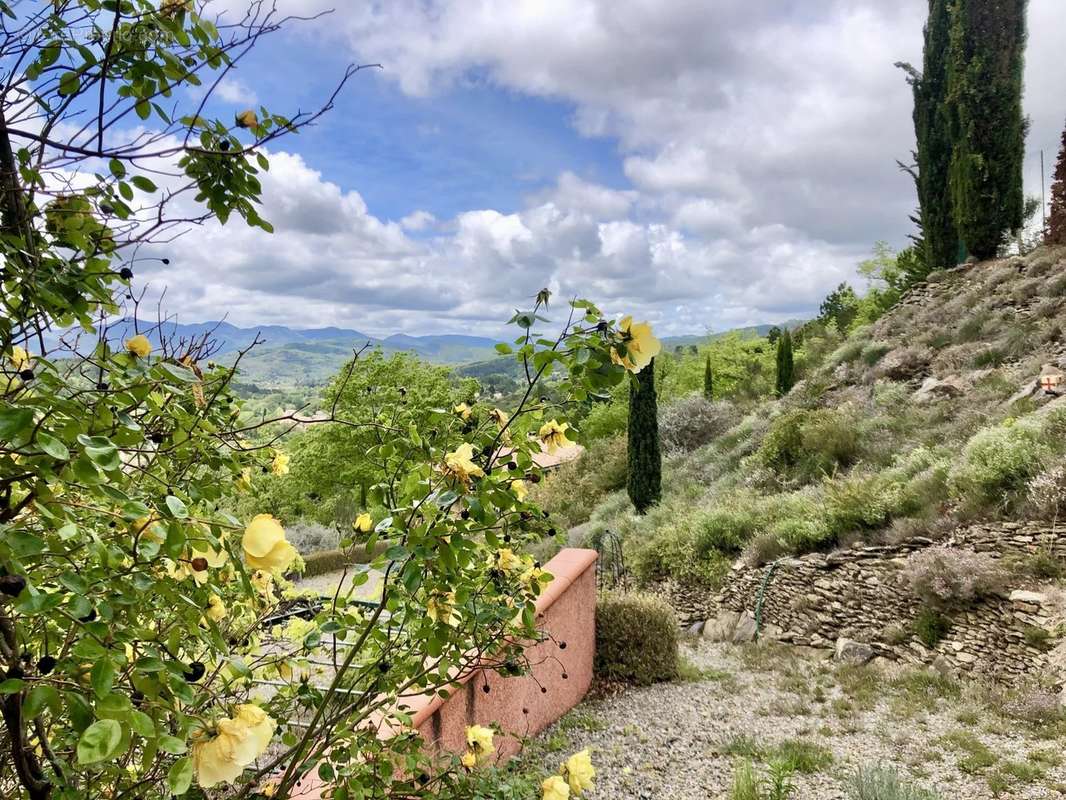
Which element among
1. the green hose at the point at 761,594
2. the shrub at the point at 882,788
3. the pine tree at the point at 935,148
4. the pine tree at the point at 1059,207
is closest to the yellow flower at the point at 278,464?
the shrub at the point at 882,788

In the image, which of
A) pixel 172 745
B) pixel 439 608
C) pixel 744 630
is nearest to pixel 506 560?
pixel 439 608

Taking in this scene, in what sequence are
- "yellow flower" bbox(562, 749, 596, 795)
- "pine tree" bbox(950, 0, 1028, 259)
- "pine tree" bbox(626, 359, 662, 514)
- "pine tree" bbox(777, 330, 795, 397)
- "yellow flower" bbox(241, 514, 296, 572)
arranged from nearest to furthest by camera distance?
"yellow flower" bbox(241, 514, 296, 572)
"yellow flower" bbox(562, 749, 596, 795)
"pine tree" bbox(626, 359, 662, 514)
"pine tree" bbox(950, 0, 1028, 259)
"pine tree" bbox(777, 330, 795, 397)

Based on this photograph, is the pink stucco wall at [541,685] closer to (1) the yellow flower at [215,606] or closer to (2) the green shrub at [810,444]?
(1) the yellow flower at [215,606]

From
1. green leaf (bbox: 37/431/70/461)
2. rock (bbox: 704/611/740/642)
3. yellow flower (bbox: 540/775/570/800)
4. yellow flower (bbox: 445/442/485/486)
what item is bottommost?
rock (bbox: 704/611/740/642)

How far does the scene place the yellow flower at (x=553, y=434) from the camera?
1637 mm

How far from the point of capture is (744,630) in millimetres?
7219

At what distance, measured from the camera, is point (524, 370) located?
→ 159 cm

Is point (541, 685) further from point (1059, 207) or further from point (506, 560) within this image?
point (1059, 207)

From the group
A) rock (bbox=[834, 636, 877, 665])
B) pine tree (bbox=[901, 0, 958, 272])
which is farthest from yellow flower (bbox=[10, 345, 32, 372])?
pine tree (bbox=[901, 0, 958, 272])

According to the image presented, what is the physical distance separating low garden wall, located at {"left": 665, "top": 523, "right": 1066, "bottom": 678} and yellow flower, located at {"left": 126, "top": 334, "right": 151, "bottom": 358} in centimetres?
647

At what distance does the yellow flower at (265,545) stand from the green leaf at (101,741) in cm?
28

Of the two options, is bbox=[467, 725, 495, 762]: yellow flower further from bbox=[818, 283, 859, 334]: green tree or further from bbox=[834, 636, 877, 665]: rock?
bbox=[818, 283, 859, 334]: green tree

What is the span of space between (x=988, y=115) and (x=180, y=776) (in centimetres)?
2052

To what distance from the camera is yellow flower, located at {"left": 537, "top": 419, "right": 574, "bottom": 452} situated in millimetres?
1637
